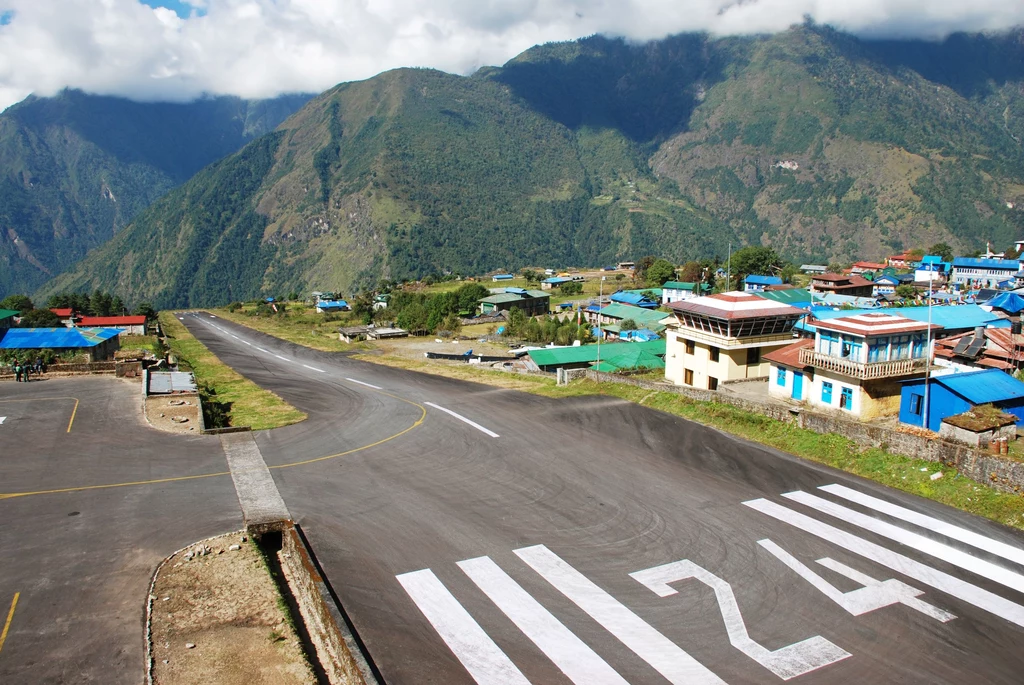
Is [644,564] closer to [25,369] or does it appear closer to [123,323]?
[25,369]

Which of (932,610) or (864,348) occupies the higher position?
(864,348)

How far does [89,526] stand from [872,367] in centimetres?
2944

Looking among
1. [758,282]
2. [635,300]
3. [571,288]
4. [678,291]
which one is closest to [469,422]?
[635,300]

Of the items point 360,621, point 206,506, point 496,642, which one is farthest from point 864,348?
point 206,506

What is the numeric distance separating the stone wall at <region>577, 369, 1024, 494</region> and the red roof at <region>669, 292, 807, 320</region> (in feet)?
25.8

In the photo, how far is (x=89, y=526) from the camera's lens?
1981 centimetres

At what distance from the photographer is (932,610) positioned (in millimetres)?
15555

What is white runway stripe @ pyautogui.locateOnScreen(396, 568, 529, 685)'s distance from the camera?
13.3 meters

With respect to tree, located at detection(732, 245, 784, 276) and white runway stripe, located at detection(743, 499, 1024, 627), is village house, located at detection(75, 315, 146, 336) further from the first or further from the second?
tree, located at detection(732, 245, 784, 276)

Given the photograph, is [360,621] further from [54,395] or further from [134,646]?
[54,395]

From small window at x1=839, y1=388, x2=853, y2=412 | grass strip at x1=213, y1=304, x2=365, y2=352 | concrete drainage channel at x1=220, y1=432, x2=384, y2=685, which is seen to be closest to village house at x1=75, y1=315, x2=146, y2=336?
grass strip at x1=213, y1=304, x2=365, y2=352

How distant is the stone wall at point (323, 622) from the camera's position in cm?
1265

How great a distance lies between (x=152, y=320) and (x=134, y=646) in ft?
377

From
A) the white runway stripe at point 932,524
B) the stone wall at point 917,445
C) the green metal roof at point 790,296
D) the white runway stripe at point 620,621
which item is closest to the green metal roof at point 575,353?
the stone wall at point 917,445
